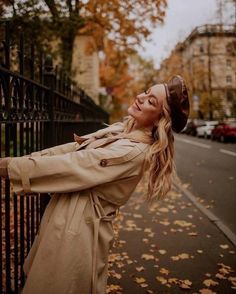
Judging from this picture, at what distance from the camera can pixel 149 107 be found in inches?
92.7

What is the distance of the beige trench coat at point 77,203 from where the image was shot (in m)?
2.04

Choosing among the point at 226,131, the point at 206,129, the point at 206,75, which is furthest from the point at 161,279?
the point at 206,75

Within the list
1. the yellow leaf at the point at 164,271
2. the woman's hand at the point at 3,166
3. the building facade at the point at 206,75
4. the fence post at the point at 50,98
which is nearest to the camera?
the woman's hand at the point at 3,166

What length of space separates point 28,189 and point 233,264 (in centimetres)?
383

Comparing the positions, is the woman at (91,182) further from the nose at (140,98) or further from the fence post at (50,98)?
the fence post at (50,98)

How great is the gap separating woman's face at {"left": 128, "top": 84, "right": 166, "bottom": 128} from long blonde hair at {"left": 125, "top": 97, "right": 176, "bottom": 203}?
34mm

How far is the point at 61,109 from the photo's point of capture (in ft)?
13.9

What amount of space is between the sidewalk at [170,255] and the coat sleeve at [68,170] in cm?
256

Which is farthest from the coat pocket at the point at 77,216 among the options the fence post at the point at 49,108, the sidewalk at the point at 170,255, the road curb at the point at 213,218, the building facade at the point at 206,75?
the building facade at the point at 206,75

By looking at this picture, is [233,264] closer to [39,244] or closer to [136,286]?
[136,286]

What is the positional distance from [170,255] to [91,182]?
3.65 meters

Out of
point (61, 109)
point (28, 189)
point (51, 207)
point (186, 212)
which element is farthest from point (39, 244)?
point (186, 212)

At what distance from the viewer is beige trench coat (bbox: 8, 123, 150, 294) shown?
204 centimetres

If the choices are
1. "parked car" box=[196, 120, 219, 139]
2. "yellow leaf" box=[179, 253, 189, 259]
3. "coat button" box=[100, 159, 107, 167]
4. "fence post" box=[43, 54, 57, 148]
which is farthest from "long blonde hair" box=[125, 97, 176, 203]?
"parked car" box=[196, 120, 219, 139]
